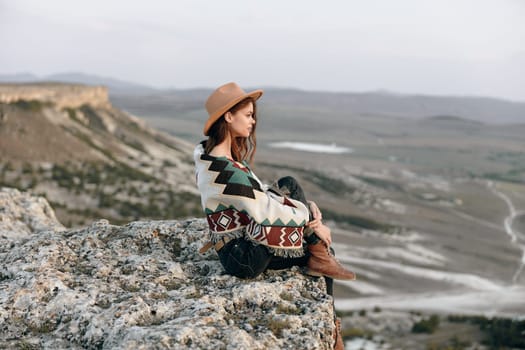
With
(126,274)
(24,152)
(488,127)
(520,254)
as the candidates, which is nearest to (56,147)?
(24,152)

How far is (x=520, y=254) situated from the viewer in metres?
30.9

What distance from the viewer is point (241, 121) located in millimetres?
4148

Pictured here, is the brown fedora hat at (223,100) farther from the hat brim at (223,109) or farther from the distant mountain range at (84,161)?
the distant mountain range at (84,161)

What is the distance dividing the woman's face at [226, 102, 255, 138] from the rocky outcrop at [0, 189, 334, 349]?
1190 mm

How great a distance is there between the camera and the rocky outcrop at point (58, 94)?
29428mm

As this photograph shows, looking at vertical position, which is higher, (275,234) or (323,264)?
(275,234)

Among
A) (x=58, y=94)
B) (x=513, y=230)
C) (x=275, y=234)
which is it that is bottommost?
(x=513, y=230)

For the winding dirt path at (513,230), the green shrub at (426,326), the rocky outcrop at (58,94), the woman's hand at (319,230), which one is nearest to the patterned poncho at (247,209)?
the woman's hand at (319,230)

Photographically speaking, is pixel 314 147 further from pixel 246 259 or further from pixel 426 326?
pixel 246 259

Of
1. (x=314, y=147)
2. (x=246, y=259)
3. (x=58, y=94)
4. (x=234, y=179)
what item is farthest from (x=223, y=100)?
(x=314, y=147)

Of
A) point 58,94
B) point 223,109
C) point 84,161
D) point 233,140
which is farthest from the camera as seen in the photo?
point 58,94

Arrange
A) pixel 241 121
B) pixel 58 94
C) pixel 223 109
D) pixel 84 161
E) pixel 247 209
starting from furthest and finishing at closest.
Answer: pixel 58 94 → pixel 84 161 → pixel 241 121 → pixel 223 109 → pixel 247 209

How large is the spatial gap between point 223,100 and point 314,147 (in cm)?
9926

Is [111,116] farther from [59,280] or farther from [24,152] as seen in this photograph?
[59,280]
